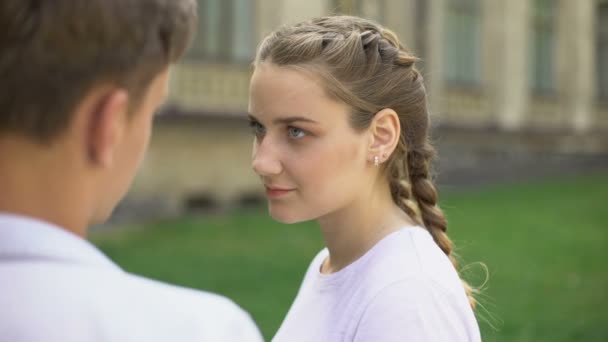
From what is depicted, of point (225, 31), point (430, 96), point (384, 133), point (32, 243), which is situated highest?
point (32, 243)

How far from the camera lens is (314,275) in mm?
2396

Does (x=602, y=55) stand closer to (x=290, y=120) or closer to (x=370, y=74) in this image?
(x=370, y=74)

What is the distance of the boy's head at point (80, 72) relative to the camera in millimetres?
970

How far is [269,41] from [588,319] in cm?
607

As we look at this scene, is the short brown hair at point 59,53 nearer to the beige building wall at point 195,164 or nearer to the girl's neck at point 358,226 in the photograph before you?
the girl's neck at point 358,226

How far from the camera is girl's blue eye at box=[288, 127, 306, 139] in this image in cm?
218

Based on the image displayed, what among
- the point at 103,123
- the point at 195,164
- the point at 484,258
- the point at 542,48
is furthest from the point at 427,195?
the point at 542,48

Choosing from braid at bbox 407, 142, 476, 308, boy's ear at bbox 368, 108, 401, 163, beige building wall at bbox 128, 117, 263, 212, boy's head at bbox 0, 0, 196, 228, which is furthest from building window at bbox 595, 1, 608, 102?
boy's head at bbox 0, 0, 196, 228

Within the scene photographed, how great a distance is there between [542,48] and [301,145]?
24.7m

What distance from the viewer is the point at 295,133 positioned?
7.17ft

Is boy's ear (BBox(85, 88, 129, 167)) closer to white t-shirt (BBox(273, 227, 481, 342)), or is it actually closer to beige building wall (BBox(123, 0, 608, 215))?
white t-shirt (BBox(273, 227, 481, 342))

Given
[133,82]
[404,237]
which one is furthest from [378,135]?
[133,82]

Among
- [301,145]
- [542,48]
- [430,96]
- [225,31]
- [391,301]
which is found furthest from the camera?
[542,48]

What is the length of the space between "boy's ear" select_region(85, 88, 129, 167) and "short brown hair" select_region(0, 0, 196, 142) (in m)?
0.02
